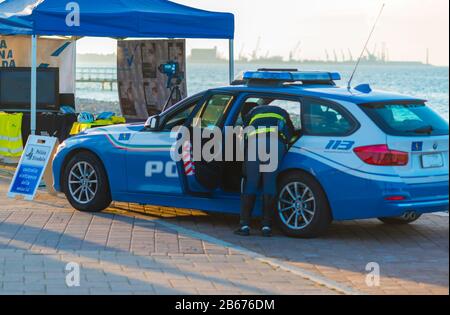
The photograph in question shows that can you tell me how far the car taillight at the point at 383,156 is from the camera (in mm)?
9945

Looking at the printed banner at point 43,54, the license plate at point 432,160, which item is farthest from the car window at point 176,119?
the printed banner at point 43,54

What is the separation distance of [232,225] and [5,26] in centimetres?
501

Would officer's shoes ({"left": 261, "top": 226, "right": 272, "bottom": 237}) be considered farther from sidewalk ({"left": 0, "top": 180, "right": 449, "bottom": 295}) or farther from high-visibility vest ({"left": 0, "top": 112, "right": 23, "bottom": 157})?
high-visibility vest ({"left": 0, "top": 112, "right": 23, "bottom": 157})

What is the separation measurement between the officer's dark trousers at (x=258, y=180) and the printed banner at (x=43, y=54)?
10.2 metres

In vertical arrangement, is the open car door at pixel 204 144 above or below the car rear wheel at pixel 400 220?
above

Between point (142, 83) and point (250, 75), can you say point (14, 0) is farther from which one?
point (250, 75)

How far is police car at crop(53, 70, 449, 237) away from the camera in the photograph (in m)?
10.0

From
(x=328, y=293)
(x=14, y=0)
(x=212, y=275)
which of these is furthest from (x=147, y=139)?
(x=14, y=0)

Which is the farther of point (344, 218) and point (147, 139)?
point (147, 139)

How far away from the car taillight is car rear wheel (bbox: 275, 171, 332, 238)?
1.90 feet

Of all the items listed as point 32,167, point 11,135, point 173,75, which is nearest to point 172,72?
point 173,75

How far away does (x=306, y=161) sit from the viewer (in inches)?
406

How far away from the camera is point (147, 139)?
37.7ft

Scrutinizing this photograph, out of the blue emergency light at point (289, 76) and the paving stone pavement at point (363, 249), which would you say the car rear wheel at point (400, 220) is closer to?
the paving stone pavement at point (363, 249)
